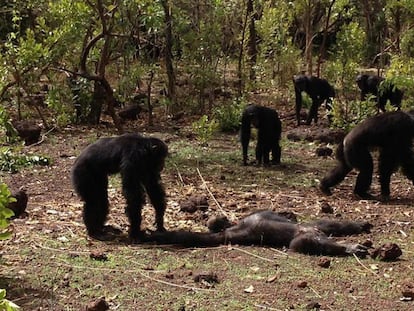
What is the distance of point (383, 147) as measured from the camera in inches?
357

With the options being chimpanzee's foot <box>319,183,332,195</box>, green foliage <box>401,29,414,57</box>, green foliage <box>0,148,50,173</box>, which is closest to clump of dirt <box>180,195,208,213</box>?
chimpanzee's foot <box>319,183,332,195</box>

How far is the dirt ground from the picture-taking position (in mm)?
5625

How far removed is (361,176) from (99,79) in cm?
649

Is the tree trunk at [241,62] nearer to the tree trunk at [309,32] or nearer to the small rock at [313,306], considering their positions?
the tree trunk at [309,32]

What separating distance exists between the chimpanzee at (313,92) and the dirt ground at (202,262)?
5158 mm

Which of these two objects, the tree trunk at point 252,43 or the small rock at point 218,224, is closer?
the small rock at point 218,224

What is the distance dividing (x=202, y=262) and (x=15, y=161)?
515cm

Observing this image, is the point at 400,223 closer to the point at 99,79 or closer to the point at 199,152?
the point at 199,152

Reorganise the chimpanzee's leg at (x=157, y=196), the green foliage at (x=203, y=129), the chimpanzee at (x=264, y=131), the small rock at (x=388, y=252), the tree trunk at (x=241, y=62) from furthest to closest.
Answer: the tree trunk at (x=241, y=62), the green foliage at (x=203, y=129), the chimpanzee at (x=264, y=131), the chimpanzee's leg at (x=157, y=196), the small rock at (x=388, y=252)

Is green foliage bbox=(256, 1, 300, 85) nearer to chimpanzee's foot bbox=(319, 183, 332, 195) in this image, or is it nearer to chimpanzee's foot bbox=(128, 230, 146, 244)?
chimpanzee's foot bbox=(319, 183, 332, 195)

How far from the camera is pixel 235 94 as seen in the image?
57.9ft

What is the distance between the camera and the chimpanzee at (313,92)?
50.0 ft

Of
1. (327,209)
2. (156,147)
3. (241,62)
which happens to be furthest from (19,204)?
(241,62)

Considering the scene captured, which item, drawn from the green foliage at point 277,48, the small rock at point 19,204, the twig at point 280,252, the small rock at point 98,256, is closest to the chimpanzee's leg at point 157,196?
the small rock at point 98,256
